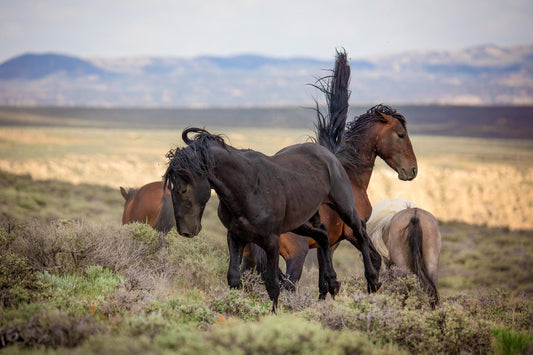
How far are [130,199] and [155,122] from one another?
99.4m

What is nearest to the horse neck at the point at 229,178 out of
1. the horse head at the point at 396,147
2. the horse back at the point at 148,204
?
the horse head at the point at 396,147

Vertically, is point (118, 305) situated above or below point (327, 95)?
below

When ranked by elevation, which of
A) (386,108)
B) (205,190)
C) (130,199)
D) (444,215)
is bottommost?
(444,215)

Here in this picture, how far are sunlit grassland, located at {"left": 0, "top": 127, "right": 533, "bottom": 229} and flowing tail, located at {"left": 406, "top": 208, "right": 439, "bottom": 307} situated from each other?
1833 centimetres

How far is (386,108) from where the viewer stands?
25.0 ft

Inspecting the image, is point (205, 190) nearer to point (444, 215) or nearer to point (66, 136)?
point (444, 215)

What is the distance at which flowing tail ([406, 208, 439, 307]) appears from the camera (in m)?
7.09

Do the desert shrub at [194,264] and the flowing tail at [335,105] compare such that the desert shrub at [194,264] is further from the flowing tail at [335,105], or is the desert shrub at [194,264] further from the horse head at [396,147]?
the horse head at [396,147]

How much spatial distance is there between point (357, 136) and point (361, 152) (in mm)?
226

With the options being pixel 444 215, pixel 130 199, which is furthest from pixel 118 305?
pixel 444 215

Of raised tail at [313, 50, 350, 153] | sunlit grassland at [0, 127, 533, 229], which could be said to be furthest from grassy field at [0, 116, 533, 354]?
sunlit grassland at [0, 127, 533, 229]

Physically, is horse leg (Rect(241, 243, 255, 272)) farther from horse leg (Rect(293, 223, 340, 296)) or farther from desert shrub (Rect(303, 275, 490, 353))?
desert shrub (Rect(303, 275, 490, 353))

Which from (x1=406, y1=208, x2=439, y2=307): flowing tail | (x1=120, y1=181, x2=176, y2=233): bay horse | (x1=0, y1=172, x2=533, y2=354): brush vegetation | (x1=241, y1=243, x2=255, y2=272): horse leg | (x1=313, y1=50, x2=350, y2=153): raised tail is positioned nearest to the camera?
(x1=0, y1=172, x2=533, y2=354): brush vegetation

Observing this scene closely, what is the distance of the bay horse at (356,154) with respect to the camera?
6938mm
